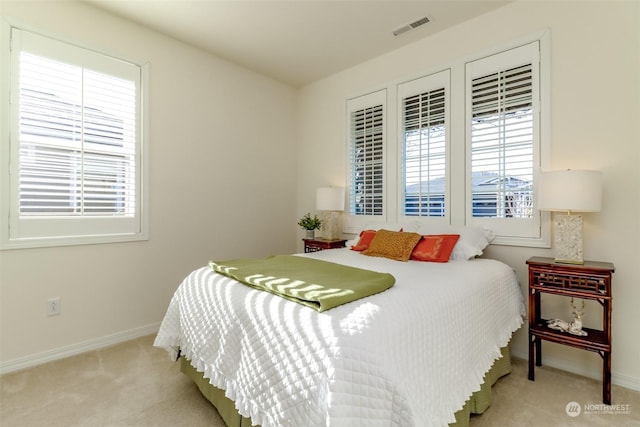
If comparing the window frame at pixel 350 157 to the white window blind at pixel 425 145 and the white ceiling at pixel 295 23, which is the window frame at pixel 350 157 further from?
the white ceiling at pixel 295 23

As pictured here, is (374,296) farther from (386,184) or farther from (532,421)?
(386,184)

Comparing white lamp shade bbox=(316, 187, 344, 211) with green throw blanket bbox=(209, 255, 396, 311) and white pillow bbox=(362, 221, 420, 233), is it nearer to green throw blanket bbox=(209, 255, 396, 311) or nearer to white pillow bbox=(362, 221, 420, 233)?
white pillow bbox=(362, 221, 420, 233)

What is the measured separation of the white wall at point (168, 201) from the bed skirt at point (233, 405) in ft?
3.93

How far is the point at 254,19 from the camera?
2.86 metres

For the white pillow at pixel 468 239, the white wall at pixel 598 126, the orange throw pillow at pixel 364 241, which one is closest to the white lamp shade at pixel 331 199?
the orange throw pillow at pixel 364 241

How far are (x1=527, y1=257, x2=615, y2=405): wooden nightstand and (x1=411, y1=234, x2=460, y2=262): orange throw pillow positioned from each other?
0.53m

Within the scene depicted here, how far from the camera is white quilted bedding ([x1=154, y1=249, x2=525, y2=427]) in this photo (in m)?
1.11

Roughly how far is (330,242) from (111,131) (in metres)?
2.34

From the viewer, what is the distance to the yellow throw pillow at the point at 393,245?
8.59 ft

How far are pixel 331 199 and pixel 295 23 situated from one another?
5.78 feet

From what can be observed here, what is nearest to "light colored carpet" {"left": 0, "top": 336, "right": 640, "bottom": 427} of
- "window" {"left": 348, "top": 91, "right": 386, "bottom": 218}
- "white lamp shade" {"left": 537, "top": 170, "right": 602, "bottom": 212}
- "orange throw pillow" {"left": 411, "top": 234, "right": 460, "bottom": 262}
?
"orange throw pillow" {"left": 411, "top": 234, "right": 460, "bottom": 262}

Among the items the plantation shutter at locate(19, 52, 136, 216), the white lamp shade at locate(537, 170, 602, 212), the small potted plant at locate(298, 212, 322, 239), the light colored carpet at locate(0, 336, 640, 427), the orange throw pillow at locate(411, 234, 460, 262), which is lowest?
the light colored carpet at locate(0, 336, 640, 427)

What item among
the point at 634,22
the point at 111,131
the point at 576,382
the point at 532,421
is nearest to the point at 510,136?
the point at 634,22

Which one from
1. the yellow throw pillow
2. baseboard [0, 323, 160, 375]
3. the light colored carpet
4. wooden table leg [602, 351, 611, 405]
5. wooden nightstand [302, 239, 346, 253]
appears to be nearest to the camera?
the light colored carpet
